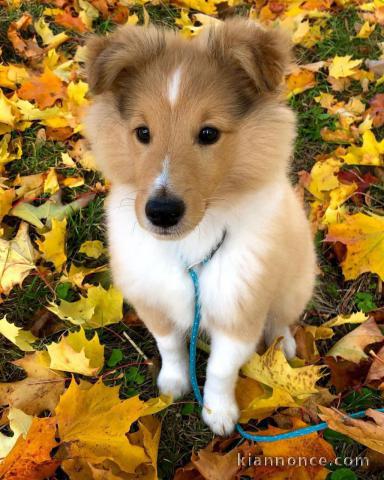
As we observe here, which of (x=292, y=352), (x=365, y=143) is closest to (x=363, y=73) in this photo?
(x=365, y=143)

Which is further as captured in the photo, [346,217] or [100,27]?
[100,27]

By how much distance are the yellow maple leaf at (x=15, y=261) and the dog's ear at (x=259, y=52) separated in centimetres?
170

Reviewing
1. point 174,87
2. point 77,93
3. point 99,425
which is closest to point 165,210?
point 174,87

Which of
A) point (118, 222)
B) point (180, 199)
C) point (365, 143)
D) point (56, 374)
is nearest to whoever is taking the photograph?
point (180, 199)

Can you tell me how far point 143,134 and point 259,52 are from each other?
1.69 feet

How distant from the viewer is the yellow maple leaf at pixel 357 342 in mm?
2686

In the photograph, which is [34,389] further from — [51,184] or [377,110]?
[377,110]

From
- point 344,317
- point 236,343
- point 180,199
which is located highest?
point 180,199

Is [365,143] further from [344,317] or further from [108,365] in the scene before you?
[108,365]

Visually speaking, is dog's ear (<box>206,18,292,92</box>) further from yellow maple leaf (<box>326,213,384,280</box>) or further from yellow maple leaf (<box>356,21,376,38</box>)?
yellow maple leaf (<box>356,21,376,38</box>)

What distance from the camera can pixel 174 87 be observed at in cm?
181

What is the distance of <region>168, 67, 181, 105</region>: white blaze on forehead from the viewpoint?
180 cm

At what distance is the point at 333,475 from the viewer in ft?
7.75

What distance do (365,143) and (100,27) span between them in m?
2.48
